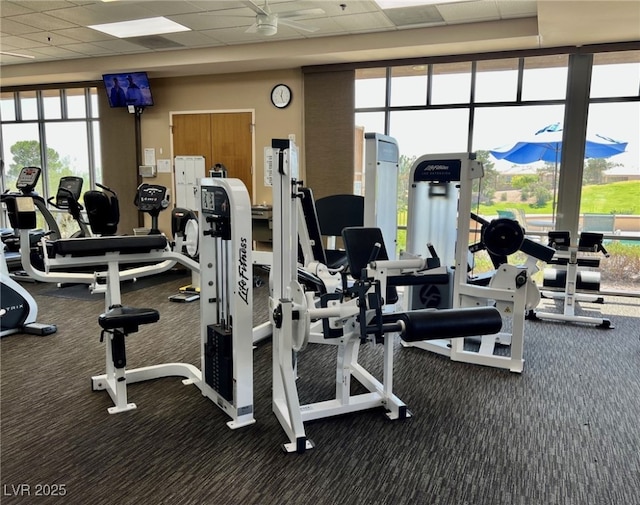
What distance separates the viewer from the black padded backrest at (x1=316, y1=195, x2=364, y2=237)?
5.10m

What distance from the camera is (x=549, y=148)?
619cm

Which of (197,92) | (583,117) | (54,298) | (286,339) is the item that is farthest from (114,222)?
(583,117)

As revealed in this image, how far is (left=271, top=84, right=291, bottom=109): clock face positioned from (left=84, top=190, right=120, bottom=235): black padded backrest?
2.87m

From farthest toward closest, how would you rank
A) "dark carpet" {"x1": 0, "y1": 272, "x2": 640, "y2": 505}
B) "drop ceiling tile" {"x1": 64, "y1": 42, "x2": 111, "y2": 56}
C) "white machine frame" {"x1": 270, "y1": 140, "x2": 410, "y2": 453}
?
1. "drop ceiling tile" {"x1": 64, "y1": 42, "x2": 111, "y2": 56}
2. "white machine frame" {"x1": 270, "y1": 140, "x2": 410, "y2": 453}
3. "dark carpet" {"x1": 0, "y1": 272, "x2": 640, "y2": 505}

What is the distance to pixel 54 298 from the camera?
18.8 feet

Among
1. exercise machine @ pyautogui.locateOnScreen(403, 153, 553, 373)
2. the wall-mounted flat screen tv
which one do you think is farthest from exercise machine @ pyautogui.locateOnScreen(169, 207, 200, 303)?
the wall-mounted flat screen tv

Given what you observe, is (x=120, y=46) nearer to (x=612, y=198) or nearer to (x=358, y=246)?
(x=358, y=246)

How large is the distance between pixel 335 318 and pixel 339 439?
2.28ft

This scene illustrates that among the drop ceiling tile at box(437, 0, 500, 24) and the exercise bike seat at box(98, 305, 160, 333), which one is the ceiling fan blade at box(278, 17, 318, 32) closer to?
the drop ceiling tile at box(437, 0, 500, 24)

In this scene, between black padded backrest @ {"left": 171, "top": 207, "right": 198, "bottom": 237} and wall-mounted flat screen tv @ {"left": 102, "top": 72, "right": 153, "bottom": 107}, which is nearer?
black padded backrest @ {"left": 171, "top": 207, "right": 198, "bottom": 237}

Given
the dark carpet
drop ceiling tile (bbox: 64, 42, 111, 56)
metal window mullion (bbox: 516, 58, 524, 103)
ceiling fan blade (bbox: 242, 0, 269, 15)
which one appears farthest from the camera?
drop ceiling tile (bbox: 64, 42, 111, 56)

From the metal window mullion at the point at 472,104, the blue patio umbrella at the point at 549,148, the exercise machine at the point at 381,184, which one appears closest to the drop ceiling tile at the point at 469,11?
the metal window mullion at the point at 472,104

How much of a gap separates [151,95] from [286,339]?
6.81 m

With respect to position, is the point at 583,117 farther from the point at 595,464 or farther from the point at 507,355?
the point at 595,464
